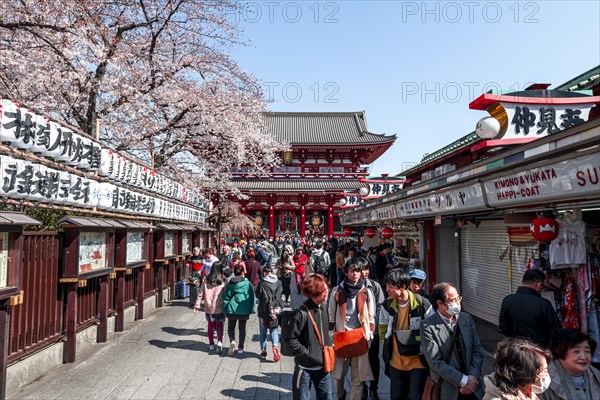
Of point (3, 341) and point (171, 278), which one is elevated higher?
point (3, 341)

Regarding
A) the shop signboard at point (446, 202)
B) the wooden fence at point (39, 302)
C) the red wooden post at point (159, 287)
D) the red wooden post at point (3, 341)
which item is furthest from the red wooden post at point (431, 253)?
the red wooden post at point (3, 341)

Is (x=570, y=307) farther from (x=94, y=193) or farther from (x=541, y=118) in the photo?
(x=94, y=193)

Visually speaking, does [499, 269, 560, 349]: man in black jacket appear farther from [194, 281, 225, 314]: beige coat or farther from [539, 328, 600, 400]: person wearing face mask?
[194, 281, 225, 314]: beige coat

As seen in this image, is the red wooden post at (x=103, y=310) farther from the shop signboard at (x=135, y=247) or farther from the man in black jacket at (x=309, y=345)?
the man in black jacket at (x=309, y=345)

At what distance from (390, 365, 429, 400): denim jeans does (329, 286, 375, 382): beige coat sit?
1.45 feet

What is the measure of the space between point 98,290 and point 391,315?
640cm

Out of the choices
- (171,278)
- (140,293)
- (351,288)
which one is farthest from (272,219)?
(351,288)

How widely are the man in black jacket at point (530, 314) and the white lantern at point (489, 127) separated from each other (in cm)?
258

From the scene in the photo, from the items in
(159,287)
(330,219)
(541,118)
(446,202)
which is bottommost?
(159,287)

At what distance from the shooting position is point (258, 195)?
35.2m

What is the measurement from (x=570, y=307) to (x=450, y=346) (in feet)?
10.1

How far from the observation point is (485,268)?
9719mm

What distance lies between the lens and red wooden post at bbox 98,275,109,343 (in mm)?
8102

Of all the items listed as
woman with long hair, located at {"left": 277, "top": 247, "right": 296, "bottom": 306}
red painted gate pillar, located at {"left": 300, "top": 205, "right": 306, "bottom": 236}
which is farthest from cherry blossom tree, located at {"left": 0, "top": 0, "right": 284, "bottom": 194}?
red painted gate pillar, located at {"left": 300, "top": 205, "right": 306, "bottom": 236}
